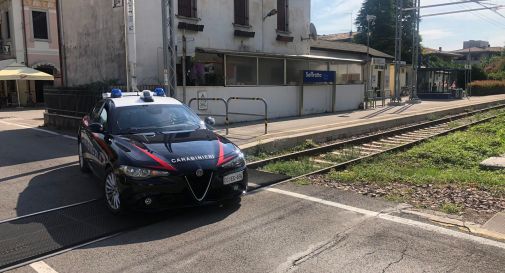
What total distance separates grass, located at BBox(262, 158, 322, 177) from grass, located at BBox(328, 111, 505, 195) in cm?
58

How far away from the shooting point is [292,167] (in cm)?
902

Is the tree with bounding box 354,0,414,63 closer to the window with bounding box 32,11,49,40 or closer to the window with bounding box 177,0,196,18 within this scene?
the window with bounding box 32,11,49,40

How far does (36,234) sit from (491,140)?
11493mm

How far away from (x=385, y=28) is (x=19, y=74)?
44.8 meters

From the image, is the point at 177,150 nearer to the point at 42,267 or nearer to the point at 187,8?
the point at 42,267

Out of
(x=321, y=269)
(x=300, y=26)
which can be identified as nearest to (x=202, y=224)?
(x=321, y=269)

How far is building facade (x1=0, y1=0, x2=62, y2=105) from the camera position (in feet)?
98.3

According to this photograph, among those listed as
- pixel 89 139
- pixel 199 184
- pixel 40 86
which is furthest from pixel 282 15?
pixel 40 86

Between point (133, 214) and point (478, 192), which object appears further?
point (478, 192)

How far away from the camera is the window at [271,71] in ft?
61.1

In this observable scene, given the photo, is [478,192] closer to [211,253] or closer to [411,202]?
[411,202]

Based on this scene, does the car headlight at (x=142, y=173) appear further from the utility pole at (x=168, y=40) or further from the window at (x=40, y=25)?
the window at (x=40, y=25)

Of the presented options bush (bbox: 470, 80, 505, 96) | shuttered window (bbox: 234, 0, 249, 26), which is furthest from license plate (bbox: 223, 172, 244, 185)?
bush (bbox: 470, 80, 505, 96)

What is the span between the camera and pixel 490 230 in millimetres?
5328
